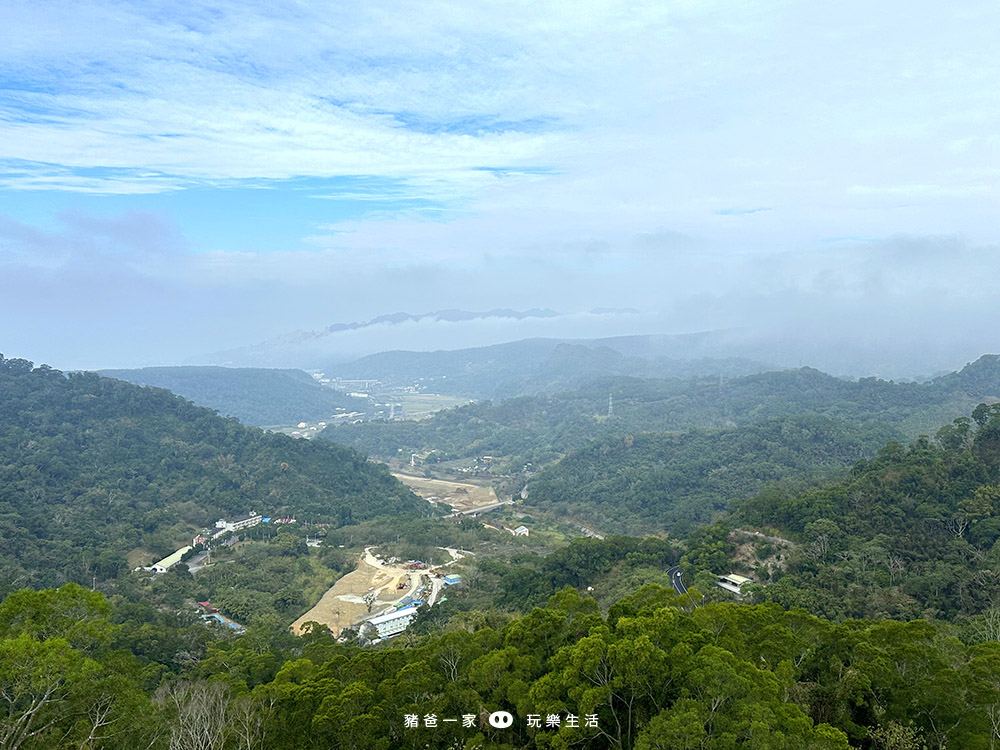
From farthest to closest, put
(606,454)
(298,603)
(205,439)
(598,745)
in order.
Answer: (606,454), (205,439), (298,603), (598,745)

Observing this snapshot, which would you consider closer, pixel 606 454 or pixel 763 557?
pixel 763 557

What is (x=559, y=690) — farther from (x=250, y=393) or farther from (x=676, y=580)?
(x=250, y=393)

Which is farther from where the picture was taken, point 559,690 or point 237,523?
point 237,523

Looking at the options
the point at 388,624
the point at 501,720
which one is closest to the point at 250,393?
the point at 388,624

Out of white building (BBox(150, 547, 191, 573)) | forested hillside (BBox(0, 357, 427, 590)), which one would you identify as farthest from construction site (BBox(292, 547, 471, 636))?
forested hillside (BBox(0, 357, 427, 590))

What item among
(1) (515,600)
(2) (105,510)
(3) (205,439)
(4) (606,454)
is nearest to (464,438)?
(4) (606,454)

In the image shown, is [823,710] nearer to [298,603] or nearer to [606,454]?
[298,603]
